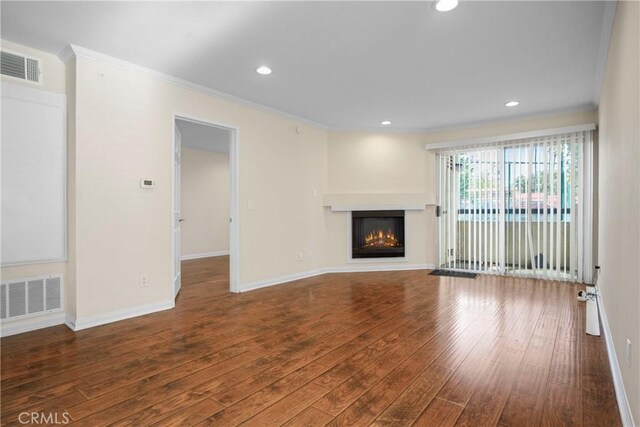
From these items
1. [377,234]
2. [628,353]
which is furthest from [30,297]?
[377,234]

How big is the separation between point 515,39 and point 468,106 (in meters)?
1.86

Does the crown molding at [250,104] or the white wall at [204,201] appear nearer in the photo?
the crown molding at [250,104]

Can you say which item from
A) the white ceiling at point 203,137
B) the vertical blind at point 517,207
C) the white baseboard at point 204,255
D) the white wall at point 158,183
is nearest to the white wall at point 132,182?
the white wall at point 158,183

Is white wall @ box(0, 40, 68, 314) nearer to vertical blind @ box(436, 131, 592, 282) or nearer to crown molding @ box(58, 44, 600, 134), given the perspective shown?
crown molding @ box(58, 44, 600, 134)

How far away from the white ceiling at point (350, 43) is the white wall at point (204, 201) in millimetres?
4038

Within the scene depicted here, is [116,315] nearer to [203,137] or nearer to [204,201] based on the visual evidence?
[203,137]

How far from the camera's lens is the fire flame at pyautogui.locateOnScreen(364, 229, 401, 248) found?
597cm

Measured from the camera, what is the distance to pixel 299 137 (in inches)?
206

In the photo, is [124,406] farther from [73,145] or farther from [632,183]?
[632,183]

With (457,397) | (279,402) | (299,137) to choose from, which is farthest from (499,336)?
(299,137)

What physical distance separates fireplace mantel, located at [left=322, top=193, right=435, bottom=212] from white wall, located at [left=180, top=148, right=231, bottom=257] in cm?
359

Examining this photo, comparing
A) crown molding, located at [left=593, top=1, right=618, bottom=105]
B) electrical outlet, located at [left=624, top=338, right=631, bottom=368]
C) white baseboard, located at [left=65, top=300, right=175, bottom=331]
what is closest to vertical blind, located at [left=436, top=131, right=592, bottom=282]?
crown molding, located at [left=593, top=1, right=618, bottom=105]

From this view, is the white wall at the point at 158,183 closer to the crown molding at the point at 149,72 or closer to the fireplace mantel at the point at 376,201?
the crown molding at the point at 149,72

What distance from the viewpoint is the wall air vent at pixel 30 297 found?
282cm
